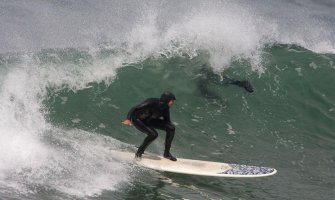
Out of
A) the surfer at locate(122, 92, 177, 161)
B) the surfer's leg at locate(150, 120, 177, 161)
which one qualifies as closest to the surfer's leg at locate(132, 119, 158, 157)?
the surfer at locate(122, 92, 177, 161)

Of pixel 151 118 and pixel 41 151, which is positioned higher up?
pixel 151 118

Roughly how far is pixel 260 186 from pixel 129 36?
324 inches

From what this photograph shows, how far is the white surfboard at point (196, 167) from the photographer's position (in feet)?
31.2

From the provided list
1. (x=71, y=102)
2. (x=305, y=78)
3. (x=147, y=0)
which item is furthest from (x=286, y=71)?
(x=147, y=0)

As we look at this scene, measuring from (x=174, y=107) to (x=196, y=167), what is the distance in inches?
161

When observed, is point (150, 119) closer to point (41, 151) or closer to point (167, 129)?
point (167, 129)

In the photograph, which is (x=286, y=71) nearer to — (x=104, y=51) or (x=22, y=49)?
(x=104, y=51)

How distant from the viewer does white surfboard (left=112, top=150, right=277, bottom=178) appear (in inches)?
374

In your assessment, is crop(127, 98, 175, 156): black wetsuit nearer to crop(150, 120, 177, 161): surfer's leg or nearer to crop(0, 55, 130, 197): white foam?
crop(150, 120, 177, 161): surfer's leg

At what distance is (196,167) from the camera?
31.8 ft

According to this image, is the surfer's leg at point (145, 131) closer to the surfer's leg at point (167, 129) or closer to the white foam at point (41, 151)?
the surfer's leg at point (167, 129)

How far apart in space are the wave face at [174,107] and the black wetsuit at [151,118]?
72 cm

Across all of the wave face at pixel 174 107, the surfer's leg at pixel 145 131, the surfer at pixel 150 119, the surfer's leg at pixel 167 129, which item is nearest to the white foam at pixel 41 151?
the wave face at pixel 174 107

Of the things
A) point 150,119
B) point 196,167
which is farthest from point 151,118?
point 196,167
